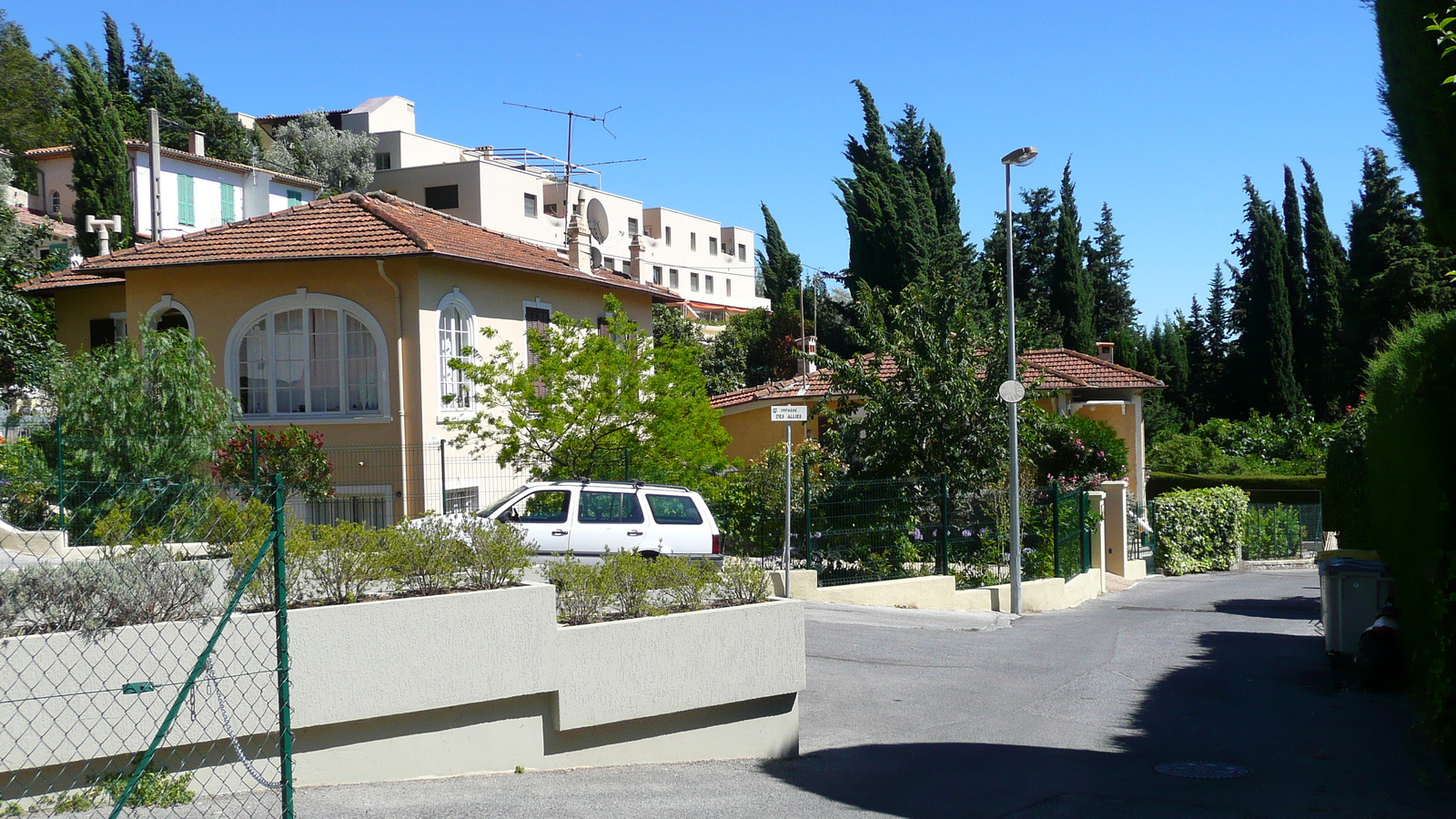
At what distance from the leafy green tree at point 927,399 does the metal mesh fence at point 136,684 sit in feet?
50.6

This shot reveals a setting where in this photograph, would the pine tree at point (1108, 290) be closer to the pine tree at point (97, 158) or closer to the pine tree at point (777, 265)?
the pine tree at point (777, 265)

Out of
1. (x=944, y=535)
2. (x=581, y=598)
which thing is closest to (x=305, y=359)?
(x=944, y=535)

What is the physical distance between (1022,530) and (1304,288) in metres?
38.4

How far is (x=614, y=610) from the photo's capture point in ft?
26.1

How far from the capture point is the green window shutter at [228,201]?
48.5m

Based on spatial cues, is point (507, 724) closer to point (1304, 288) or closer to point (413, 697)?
point (413, 697)

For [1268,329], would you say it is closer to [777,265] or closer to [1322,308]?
[1322,308]

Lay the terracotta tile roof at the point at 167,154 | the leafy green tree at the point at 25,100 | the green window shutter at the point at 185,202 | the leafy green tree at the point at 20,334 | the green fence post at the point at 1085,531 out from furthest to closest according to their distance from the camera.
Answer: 1. the green window shutter at the point at 185,202
2. the terracotta tile roof at the point at 167,154
3. the leafy green tree at the point at 25,100
4. the leafy green tree at the point at 20,334
5. the green fence post at the point at 1085,531

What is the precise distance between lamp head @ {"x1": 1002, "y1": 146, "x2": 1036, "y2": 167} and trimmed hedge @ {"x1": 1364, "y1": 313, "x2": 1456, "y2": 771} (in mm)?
7661

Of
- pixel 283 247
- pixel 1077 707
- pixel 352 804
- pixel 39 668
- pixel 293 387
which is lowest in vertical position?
pixel 1077 707

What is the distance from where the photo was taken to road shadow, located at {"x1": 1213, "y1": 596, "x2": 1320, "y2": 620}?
66.2 ft

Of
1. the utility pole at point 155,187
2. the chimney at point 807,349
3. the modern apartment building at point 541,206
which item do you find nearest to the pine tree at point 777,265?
the modern apartment building at point 541,206

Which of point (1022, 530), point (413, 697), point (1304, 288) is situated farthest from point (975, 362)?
point (1304, 288)

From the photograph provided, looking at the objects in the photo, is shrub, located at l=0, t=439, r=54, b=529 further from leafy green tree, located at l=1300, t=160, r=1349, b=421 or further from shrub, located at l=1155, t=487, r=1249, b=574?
leafy green tree, located at l=1300, t=160, r=1349, b=421
